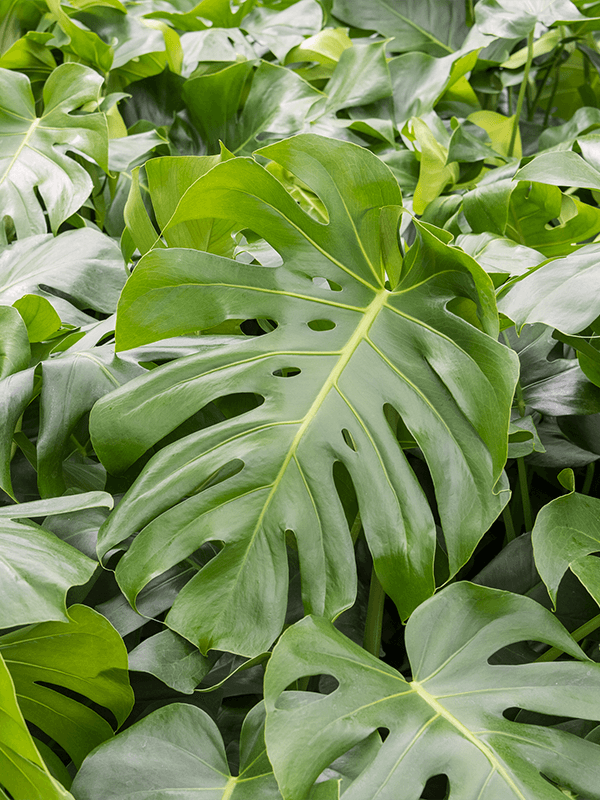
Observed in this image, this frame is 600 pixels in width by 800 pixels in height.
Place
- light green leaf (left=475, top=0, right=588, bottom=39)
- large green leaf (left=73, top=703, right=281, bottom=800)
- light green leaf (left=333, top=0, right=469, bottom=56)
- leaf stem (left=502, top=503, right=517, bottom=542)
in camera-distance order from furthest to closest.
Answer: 1. light green leaf (left=333, top=0, right=469, bottom=56)
2. light green leaf (left=475, top=0, right=588, bottom=39)
3. leaf stem (left=502, top=503, right=517, bottom=542)
4. large green leaf (left=73, top=703, right=281, bottom=800)

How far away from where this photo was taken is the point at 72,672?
68 centimetres

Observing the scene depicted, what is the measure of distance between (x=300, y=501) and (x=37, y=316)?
0.43 meters

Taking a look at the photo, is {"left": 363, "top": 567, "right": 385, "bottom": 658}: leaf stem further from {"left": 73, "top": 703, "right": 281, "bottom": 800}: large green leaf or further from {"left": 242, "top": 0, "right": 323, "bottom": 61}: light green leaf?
{"left": 242, "top": 0, "right": 323, "bottom": 61}: light green leaf

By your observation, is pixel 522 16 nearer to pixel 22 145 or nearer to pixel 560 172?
pixel 560 172

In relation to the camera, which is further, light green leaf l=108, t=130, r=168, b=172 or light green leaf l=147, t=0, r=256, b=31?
light green leaf l=147, t=0, r=256, b=31

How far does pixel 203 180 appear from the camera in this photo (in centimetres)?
65

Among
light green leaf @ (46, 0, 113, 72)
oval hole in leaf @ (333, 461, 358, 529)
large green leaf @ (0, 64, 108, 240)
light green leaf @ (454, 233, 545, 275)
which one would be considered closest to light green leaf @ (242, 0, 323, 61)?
light green leaf @ (46, 0, 113, 72)

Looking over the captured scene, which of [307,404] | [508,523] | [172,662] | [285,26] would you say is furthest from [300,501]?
[285,26]

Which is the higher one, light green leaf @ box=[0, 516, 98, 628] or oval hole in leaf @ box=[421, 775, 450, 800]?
light green leaf @ box=[0, 516, 98, 628]

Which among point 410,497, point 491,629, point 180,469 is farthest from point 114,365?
point 491,629

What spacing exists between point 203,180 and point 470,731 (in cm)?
55

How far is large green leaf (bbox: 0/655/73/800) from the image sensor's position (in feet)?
1.63

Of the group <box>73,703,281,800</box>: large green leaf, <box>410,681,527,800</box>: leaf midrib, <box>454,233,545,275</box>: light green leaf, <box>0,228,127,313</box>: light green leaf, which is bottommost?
<box>73,703,281,800</box>: large green leaf

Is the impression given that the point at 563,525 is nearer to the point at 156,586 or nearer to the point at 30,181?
the point at 156,586
